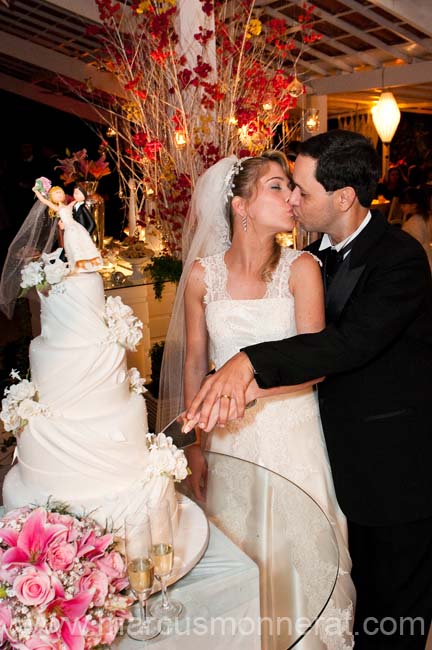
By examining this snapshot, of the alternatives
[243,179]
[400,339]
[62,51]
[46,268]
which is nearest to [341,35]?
[62,51]

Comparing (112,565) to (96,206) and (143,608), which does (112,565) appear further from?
(96,206)

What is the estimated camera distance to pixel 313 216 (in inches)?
89.4

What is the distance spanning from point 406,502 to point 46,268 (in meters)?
1.51

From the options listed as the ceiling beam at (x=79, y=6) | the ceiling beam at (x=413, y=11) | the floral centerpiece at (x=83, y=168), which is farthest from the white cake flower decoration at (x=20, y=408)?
the ceiling beam at (x=413, y=11)

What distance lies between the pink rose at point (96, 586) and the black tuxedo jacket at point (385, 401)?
3.49ft

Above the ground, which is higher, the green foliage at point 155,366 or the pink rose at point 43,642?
the pink rose at point 43,642

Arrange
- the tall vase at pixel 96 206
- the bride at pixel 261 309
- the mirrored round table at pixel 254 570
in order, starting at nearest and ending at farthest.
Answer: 1. the mirrored round table at pixel 254 570
2. the bride at pixel 261 309
3. the tall vase at pixel 96 206

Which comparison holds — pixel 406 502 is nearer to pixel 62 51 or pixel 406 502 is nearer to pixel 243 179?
pixel 243 179

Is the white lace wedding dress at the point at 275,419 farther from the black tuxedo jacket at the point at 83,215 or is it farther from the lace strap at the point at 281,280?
the black tuxedo jacket at the point at 83,215

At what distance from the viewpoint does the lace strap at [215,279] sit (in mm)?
2555

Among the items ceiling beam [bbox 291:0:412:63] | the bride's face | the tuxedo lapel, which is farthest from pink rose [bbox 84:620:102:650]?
ceiling beam [bbox 291:0:412:63]

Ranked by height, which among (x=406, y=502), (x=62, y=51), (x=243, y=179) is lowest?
(x=406, y=502)

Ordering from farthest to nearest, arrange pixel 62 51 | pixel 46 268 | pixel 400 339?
pixel 62 51
pixel 400 339
pixel 46 268

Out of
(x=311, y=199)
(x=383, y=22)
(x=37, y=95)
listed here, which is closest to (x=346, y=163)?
(x=311, y=199)
